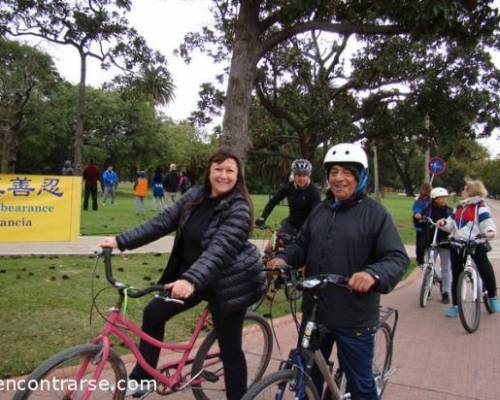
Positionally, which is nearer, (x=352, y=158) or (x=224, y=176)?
(x=352, y=158)

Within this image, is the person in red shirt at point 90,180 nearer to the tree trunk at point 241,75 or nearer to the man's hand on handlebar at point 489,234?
the tree trunk at point 241,75

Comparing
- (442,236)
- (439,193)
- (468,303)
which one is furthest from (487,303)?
(439,193)

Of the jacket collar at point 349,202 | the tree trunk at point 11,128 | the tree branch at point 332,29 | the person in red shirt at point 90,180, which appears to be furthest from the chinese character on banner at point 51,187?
the tree trunk at point 11,128

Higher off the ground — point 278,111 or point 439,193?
point 278,111

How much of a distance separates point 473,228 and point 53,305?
5156mm

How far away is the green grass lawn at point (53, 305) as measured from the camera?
15.7 feet

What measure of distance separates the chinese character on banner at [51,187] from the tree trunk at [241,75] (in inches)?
126

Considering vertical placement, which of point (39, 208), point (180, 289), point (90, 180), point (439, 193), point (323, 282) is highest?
point (439, 193)

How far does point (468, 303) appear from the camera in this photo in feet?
21.1

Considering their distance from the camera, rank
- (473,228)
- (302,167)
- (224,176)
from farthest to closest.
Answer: (473,228) → (302,167) → (224,176)

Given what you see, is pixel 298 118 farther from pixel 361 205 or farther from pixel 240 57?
pixel 361 205

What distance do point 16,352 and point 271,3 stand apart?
794cm

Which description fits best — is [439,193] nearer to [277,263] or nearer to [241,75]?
[241,75]

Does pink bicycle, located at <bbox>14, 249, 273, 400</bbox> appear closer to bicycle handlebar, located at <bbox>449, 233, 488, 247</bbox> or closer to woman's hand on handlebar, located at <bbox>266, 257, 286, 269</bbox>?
woman's hand on handlebar, located at <bbox>266, 257, 286, 269</bbox>
